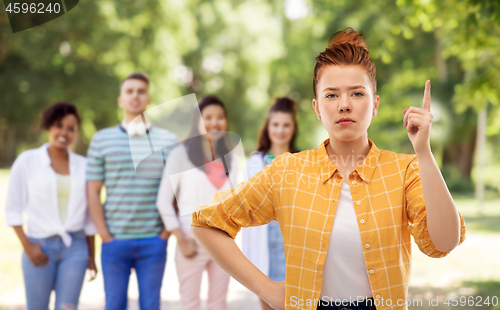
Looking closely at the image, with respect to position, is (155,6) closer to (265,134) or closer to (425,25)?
(425,25)

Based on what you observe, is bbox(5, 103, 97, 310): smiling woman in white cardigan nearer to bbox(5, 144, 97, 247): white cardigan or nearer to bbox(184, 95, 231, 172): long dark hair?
bbox(5, 144, 97, 247): white cardigan

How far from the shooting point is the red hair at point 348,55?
5.27 ft

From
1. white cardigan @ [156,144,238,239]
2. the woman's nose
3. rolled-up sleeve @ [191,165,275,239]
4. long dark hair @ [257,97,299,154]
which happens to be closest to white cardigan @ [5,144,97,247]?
white cardigan @ [156,144,238,239]

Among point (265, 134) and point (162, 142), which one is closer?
point (162, 142)

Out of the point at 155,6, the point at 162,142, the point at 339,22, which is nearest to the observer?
the point at 162,142

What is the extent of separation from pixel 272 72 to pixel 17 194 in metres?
26.7

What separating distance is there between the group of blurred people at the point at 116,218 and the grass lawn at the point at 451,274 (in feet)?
7.46

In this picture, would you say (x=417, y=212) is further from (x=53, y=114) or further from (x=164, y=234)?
(x=53, y=114)

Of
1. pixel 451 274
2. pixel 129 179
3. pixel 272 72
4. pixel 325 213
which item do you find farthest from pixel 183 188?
pixel 272 72

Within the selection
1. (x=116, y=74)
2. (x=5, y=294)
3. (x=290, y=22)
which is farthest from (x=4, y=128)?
(x=5, y=294)

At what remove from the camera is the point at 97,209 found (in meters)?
3.75

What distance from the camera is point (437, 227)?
142 centimetres

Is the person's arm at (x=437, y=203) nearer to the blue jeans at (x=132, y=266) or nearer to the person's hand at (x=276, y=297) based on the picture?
the person's hand at (x=276, y=297)

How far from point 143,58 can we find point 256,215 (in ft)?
66.5
